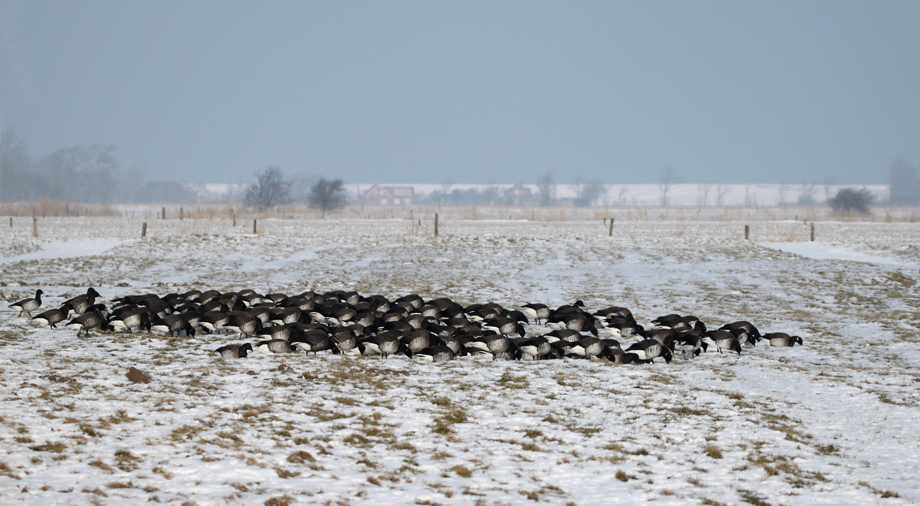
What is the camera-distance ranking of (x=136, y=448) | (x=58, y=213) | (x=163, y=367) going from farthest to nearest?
(x=58, y=213)
(x=163, y=367)
(x=136, y=448)

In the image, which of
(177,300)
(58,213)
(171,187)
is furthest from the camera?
(171,187)

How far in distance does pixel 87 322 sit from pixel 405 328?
5.23 m

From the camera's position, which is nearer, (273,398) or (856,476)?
(856,476)

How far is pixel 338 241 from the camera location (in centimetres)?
3366

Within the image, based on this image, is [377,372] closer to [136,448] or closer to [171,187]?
[136,448]

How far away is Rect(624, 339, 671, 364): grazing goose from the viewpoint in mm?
9922

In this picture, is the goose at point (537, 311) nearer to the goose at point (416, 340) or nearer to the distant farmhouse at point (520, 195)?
the goose at point (416, 340)

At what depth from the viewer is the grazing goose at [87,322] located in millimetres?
10070

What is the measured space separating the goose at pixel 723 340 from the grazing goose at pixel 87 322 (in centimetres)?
1040

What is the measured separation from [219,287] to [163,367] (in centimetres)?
1120

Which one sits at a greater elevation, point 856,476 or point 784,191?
point 784,191

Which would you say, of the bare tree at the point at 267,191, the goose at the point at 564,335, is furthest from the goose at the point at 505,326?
the bare tree at the point at 267,191

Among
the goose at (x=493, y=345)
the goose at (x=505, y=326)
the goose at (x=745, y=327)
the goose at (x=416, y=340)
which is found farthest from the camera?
the goose at (x=745, y=327)

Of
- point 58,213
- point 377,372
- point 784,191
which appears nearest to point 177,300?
point 377,372
